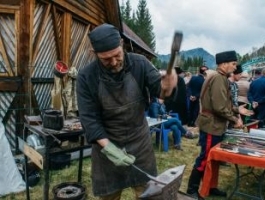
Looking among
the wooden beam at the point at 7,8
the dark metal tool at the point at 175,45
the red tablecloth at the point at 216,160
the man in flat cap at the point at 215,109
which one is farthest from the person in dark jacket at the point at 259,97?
the dark metal tool at the point at 175,45

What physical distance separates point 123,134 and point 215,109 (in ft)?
6.69

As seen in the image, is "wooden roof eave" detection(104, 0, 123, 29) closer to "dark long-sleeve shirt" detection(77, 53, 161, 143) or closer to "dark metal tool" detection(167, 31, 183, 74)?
"dark long-sleeve shirt" detection(77, 53, 161, 143)

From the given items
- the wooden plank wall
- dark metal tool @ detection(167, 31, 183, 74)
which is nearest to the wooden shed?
the wooden plank wall

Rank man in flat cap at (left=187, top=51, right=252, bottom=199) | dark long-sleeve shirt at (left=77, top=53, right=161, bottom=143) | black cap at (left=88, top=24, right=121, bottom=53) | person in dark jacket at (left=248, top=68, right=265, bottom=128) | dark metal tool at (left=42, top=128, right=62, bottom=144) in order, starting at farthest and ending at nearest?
person in dark jacket at (left=248, top=68, right=265, bottom=128), man in flat cap at (left=187, top=51, right=252, bottom=199), dark metal tool at (left=42, top=128, right=62, bottom=144), dark long-sleeve shirt at (left=77, top=53, right=161, bottom=143), black cap at (left=88, top=24, right=121, bottom=53)

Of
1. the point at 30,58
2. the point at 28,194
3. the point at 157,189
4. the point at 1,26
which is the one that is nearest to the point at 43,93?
the point at 30,58

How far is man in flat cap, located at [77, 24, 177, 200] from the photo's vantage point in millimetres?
2439

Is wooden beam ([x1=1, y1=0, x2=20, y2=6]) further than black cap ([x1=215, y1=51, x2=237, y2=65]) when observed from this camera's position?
Yes

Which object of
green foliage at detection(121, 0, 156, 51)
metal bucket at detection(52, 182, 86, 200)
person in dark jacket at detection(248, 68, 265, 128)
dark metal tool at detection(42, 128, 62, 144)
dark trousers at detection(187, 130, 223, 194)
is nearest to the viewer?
dark metal tool at detection(42, 128, 62, 144)

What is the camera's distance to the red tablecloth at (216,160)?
3908 millimetres

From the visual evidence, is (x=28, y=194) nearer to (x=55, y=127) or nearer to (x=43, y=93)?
(x=55, y=127)

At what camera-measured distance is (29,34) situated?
20.5ft

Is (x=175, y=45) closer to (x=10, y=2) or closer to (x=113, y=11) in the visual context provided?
(x=10, y=2)

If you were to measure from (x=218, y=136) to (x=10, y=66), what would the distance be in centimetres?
420

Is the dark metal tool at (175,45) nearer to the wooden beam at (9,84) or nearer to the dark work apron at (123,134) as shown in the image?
the dark work apron at (123,134)
